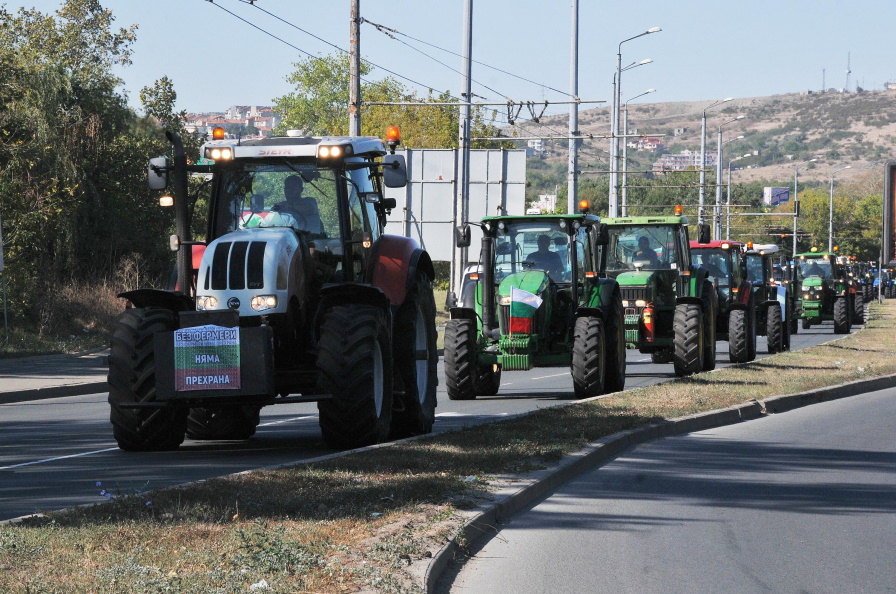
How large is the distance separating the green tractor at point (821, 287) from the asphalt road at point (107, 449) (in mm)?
27673

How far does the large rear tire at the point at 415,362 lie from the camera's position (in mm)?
13258

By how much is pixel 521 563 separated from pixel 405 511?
0.92m

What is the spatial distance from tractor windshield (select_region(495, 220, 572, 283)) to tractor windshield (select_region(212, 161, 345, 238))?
6368 mm

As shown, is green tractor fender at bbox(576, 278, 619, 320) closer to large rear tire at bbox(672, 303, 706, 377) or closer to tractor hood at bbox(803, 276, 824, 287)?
large rear tire at bbox(672, 303, 706, 377)

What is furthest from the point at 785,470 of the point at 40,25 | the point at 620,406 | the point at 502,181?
the point at 40,25

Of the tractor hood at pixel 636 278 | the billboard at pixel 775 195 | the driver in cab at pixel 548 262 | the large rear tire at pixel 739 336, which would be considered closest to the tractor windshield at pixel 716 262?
the large rear tire at pixel 739 336

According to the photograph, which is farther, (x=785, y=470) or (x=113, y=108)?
(x=113, y=108)

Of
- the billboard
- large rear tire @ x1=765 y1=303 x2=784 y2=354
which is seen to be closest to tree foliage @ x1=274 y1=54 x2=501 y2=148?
large rear tire @ x1=765 y1=303 x2=784 y2=354

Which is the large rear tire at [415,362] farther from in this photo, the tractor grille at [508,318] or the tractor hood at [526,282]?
the tractor hood at [526,282]

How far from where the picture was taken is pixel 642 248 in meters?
23.4

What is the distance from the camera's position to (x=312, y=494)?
8.62 metres

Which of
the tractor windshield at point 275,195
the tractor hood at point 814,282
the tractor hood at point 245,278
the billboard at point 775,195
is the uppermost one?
the billboard at point 775,195

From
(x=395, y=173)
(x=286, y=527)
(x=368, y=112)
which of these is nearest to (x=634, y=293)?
(x=395, y=173)

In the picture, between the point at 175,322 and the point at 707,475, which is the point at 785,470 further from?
the point at 175,322
